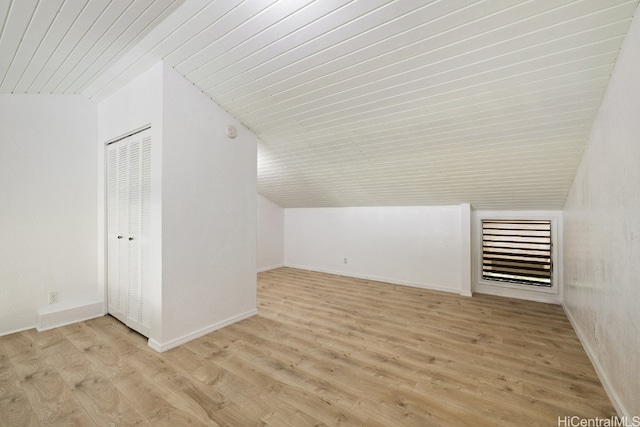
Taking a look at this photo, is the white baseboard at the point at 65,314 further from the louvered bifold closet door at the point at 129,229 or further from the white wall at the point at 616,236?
the white wall at the point at 616,236

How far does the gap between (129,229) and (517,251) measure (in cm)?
470

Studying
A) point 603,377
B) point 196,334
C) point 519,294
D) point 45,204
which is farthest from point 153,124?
point 519,294

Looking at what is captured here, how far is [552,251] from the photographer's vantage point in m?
3.53

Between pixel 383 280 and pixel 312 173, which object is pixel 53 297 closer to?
pixel 312 173

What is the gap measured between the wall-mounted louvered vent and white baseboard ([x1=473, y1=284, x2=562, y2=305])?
0.12 meters

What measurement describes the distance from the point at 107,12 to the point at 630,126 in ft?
9.54

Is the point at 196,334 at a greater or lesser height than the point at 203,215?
lesser

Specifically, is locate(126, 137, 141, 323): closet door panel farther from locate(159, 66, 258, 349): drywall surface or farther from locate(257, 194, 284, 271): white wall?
locate(257, 194, 284, 271): white wall

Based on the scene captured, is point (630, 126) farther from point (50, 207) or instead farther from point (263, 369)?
point (50, 207)

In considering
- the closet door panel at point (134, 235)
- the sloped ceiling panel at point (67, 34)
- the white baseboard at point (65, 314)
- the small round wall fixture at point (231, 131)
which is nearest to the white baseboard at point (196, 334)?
the closet door panel at point (134, 235)

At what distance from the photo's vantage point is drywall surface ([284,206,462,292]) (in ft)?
13.1

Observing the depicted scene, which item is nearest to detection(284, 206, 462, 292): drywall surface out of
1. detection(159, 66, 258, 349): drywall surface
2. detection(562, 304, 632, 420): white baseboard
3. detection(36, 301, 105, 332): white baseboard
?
detection(562, 304, 632, 420): white baseboard

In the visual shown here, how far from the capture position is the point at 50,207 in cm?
270

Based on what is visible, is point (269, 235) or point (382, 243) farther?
point (269, 235)
